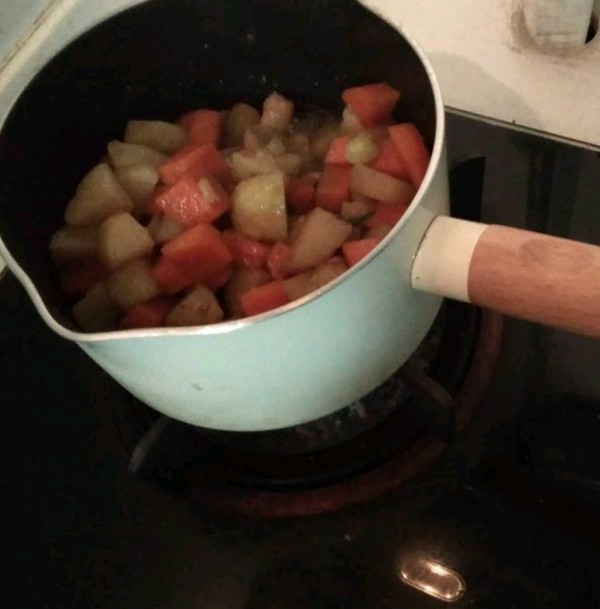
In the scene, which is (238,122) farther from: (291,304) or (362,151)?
(291,304)

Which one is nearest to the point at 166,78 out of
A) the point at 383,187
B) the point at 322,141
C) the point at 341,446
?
the point at 322,141

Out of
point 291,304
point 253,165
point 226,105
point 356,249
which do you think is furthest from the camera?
point 226,105

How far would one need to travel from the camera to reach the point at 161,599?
652mm

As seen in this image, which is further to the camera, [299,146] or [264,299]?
[299,146]

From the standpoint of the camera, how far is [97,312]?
2.18 ft

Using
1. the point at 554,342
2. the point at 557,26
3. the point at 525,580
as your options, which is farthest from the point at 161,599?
the point at 557,26

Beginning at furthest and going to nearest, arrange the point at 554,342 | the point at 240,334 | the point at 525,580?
the point at 554,342, the point at 525,580, the point at 240,334

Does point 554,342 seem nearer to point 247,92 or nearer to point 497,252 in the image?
point 497,252

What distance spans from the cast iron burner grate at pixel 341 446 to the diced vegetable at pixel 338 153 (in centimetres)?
11

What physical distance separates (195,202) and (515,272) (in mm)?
278

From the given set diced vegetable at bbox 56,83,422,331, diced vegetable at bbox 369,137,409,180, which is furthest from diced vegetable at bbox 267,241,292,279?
diced vegetable at bbox 369,137,409,180

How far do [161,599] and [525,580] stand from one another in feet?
0.92

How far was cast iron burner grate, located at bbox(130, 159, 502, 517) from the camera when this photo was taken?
666 millimetres

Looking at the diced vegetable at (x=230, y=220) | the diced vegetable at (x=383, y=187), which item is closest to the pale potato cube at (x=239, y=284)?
the diced vegetable at (x=230, y=220)
